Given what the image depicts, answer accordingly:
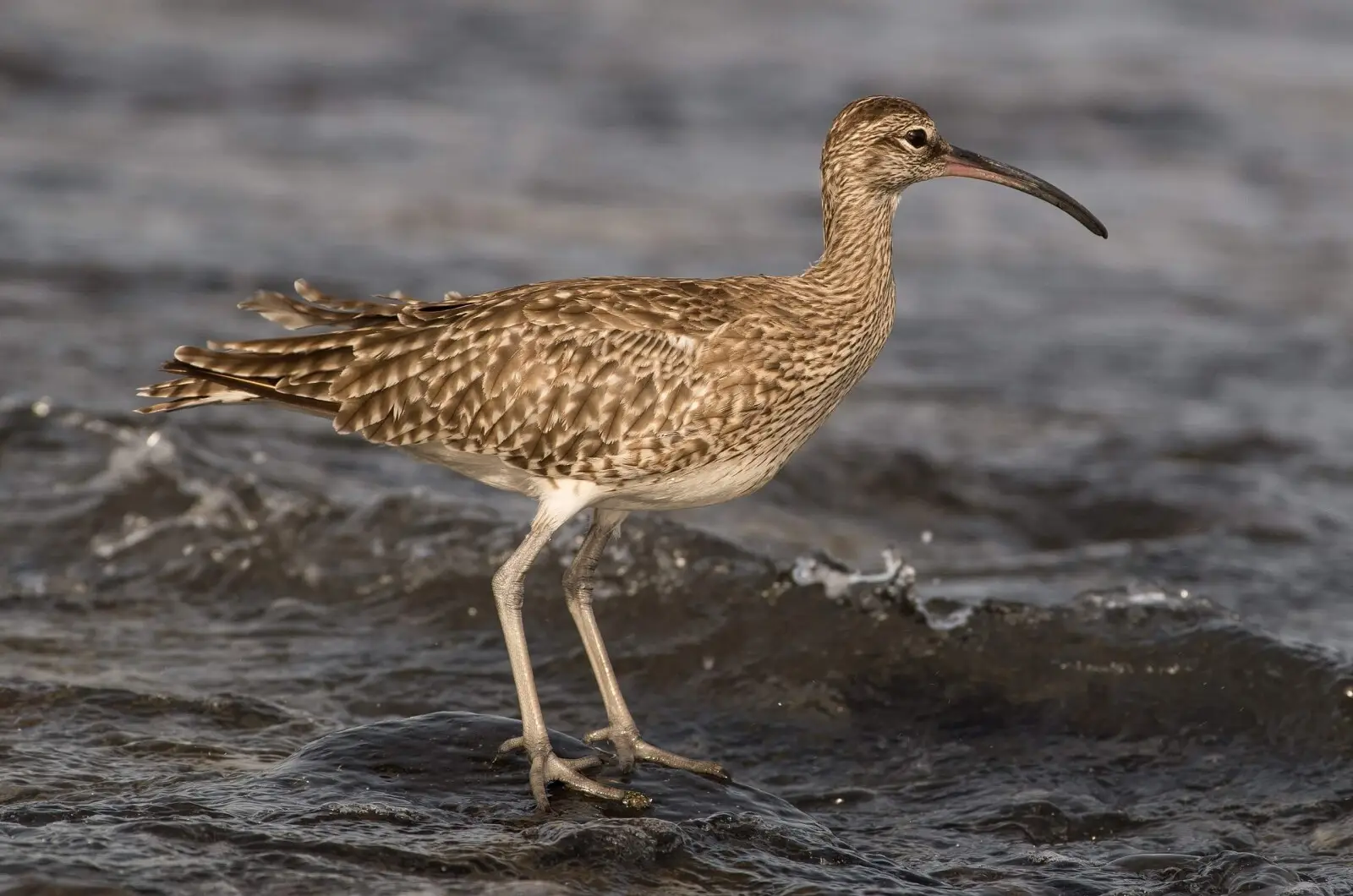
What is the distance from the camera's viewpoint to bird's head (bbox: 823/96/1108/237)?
26.0 ft

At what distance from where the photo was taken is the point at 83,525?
1035cm

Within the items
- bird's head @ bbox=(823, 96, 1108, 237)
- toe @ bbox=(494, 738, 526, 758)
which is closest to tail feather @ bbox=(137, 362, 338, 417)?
toe @ bbox=(494, 738, 526, 758)

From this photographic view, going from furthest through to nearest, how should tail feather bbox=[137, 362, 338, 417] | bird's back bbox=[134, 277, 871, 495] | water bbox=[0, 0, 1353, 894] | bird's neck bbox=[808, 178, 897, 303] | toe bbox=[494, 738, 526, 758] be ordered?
1. bird's neck bbox=[808, 178, 897, 303]
2. tail feather bbox=[137, 362, 338, 417]
3. bird's back bbox=[134, 277, 871, 495]
4. toe bbox=[494, 738, 526, 758]
5. water bbox=[0, 0, 1353, 894]

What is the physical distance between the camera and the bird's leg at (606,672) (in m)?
7.51

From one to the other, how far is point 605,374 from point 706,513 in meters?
4.11

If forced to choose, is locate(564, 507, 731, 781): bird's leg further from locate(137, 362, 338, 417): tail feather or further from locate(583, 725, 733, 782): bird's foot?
locate(137, 362, 338, 417): tail feather

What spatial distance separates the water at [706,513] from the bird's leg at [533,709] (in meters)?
0.13

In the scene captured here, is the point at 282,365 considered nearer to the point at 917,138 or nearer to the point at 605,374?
the point at 605,374

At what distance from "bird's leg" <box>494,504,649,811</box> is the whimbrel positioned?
11mm

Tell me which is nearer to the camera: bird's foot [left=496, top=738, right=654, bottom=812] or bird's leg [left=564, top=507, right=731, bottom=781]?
bird's foot [left=496, top=738, right=654, bottom=812]

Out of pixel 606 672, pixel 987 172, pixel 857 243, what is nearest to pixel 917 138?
pixel 987 172

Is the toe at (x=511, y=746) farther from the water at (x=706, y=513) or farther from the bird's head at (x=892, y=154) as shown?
the bird's head at (x=892, y=154)

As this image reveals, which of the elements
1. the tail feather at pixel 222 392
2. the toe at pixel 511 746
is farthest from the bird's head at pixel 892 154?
the toe at pixel 511 746

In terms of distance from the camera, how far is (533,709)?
23.2 ft
